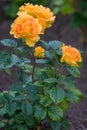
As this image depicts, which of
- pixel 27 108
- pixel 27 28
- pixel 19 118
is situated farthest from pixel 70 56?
pixel 19 118

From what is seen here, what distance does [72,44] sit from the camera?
443 centimetres

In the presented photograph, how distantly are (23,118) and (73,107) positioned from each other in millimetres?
735

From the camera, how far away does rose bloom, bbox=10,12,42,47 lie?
7.36 ft

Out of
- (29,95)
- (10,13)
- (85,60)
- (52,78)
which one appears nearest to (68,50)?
(52,78)

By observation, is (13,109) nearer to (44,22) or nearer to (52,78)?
(52,78)

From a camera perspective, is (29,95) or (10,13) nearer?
(29,95)

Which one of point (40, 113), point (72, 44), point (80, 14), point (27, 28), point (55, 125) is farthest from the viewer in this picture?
point (72, 44)

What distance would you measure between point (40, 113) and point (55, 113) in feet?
0.29

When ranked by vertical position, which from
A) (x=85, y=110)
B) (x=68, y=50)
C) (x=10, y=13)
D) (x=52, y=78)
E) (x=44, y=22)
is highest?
(x=10, y=13)

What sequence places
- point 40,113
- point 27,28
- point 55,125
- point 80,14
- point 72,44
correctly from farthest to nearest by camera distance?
1. point 72,44
2. point 80,14
3. point 55,125
4. point 40,113
5. point 27,28

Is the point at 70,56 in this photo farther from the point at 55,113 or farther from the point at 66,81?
the point at 55,113

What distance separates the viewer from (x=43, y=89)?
2.44 meters

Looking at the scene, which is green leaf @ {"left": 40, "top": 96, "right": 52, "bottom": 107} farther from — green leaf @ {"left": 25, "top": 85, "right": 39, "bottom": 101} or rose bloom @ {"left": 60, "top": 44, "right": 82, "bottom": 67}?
rose bloom @ {"left": 60, "top": 44, "right": 82, "bottom": 67}

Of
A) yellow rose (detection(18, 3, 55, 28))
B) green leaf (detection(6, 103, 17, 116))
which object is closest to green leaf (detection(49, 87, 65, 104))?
green leaf (detection(6, 103, 17, 116))
